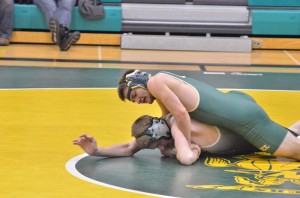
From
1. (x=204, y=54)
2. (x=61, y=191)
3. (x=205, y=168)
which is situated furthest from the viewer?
(x=204, y=54)

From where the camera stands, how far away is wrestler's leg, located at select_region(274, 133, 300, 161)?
6516mm

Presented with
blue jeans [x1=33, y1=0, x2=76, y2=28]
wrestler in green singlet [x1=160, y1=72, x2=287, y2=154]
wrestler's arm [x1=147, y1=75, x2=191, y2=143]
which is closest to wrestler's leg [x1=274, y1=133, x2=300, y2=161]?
wrestler in green singlet [x1=160, y1=72, x2=287, y2=154]

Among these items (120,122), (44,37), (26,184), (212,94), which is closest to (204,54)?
(44,37)

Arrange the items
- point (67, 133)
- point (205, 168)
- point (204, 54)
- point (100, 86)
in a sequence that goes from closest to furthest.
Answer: point (205, 168), point (67, 133), point (100, 86), point (204, 54)

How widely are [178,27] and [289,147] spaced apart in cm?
691

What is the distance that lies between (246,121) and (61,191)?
1.48 m

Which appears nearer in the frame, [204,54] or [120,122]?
[120,122]

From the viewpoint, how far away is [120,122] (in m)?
7.92

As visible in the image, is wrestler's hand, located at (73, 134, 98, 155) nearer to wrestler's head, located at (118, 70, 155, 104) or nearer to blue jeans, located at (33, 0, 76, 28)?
wrestler's head, located at (118, 70, 155, 104)

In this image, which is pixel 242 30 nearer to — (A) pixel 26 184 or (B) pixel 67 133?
(B) pixel 67 133

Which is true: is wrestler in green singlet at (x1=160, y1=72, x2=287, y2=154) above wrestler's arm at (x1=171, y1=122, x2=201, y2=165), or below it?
above

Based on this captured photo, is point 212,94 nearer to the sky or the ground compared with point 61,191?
nearer to the sky

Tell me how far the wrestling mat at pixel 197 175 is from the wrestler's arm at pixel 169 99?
35 cm

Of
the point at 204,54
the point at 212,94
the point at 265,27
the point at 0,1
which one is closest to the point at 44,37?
the point at 0,1
